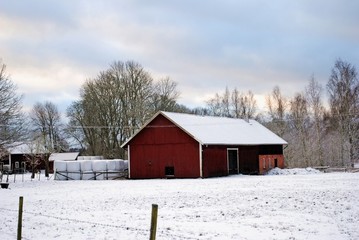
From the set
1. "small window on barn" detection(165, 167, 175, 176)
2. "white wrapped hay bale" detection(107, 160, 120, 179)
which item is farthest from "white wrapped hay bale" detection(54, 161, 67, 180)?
"small window on barn" detection(165, 167, 175, 176)

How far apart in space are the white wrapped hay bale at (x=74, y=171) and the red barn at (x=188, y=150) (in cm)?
510

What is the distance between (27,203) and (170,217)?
9310mm

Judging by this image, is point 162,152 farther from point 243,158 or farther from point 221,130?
point 243,158

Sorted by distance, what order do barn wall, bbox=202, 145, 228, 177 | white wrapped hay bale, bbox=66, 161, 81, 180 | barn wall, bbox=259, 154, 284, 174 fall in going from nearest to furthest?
1. barn wall, bbox=202, 145, 228, 177
2. white wrapped hay bale, bbox=66, 161, 81, 180
3. barn wall, bbox=259, 154, 284, 174

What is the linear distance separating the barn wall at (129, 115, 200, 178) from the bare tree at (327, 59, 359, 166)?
19.5 meters

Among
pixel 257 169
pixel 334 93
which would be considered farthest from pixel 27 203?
pixel 334 93

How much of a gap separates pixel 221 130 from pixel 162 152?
741 centimetres

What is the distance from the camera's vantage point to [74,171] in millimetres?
46500

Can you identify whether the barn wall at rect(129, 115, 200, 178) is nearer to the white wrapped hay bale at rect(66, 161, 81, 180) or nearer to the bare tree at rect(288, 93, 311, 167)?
the white wrapped hay bale at rect(66, 161, 81, 180)

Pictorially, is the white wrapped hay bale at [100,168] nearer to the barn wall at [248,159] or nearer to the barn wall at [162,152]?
the barn wall at [162,152]

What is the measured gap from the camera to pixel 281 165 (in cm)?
5347

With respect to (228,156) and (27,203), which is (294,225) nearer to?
(27,203)

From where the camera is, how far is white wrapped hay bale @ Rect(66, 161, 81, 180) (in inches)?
1823

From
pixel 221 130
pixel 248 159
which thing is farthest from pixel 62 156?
pixel 248 159
